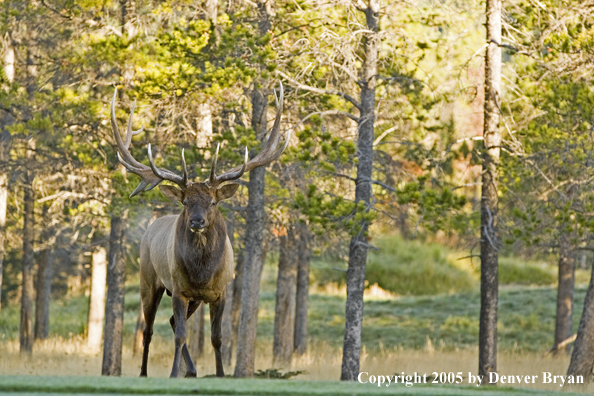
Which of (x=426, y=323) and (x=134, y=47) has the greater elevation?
(x=134, y=47)

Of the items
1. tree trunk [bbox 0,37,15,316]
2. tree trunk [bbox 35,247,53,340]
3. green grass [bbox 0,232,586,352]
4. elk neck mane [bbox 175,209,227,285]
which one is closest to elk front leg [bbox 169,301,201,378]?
elk neck mane [bbox 175,209,227,285]

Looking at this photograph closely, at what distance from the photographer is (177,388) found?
738 cm

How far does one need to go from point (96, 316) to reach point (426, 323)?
10.9 m

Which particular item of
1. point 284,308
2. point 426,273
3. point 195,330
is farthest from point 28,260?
point 426,273

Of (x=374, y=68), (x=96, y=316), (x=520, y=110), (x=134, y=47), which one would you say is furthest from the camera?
(x=96, y=316)

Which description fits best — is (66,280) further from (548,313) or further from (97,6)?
(97,6)

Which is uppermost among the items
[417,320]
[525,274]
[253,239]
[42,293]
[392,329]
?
[253,239]

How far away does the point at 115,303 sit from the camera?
60.4 ft

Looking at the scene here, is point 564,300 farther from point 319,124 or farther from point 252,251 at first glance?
point 319,124

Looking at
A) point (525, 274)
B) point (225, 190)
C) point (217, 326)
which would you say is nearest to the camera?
point (225, 190)

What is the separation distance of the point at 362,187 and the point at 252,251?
2680 mm

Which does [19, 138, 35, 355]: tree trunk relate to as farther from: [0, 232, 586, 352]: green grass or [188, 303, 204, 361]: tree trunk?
[0, 232, 586, 352]: green grass

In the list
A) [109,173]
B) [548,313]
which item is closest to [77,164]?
[109,173]

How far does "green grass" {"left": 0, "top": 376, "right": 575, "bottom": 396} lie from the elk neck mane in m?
2.05
